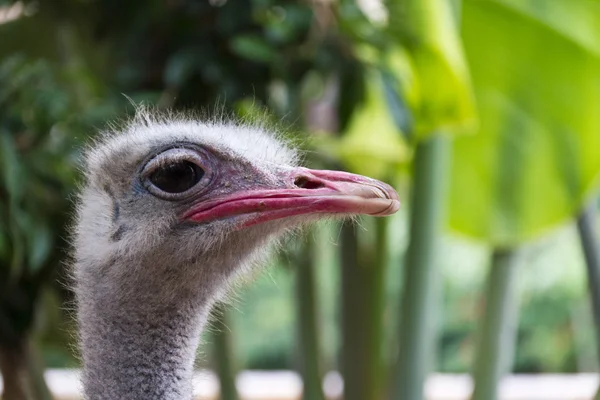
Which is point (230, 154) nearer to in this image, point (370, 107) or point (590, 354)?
point (370, 107)

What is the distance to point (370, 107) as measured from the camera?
192cm

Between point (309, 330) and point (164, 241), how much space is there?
3.39 feet

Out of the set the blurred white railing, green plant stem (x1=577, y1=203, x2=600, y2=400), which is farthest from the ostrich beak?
the blurred white railing

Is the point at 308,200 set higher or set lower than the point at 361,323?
lower

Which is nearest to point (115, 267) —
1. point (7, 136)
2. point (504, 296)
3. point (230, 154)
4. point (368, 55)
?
point (230, 154)

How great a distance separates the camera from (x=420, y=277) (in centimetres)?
143

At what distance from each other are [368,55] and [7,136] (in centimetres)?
71

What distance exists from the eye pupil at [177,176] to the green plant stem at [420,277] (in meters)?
0.68

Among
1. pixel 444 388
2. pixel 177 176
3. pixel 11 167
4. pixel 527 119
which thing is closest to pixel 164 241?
pixel 177 176

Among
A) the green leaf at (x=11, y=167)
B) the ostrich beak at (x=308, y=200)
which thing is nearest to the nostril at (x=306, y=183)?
the ostrich beak at (x=308, y=200)

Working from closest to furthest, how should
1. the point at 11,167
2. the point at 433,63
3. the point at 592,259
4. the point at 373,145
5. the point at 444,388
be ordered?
the point at 11,167 → the point at 433,63 → the point at 592,259 → the point at 373,145 → the point at 444,388

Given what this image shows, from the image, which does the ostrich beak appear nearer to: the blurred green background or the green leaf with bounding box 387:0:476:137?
the blurred green background

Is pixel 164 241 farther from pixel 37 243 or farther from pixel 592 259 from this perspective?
pixel 592 259

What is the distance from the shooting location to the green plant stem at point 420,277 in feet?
4.67
